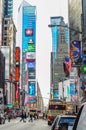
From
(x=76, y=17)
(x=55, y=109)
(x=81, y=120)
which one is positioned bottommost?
(x=55, y=109)

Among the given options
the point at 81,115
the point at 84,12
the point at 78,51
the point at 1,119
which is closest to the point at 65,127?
the point at 81,115

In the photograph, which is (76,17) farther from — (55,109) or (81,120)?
(81,120)

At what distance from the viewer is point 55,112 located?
64500 mm

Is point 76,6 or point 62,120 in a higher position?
point 76,6

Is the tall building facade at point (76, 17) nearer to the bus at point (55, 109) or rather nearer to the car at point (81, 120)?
the bus at point (55, 109)

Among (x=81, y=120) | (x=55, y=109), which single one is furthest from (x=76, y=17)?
(x=81, y=120)

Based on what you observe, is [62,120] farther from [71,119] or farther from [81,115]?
[81,115]

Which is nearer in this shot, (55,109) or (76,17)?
(55,109)

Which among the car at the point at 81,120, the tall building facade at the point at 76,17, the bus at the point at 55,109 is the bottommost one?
the bus at the point at 55,109

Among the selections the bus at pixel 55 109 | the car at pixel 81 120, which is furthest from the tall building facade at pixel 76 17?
the car at pixel 81 120

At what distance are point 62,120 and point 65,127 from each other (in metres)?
4.45

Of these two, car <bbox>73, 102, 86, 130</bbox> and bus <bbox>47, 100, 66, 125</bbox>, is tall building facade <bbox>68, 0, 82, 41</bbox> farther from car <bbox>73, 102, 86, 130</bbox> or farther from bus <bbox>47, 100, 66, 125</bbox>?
car <bbox>73, 102, 86, 130</bbox>

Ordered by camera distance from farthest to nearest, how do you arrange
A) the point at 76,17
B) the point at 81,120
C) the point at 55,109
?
the point at 76,17
the point at 55,109
the point at 81,120

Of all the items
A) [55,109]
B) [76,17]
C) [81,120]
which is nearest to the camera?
[81,120]
